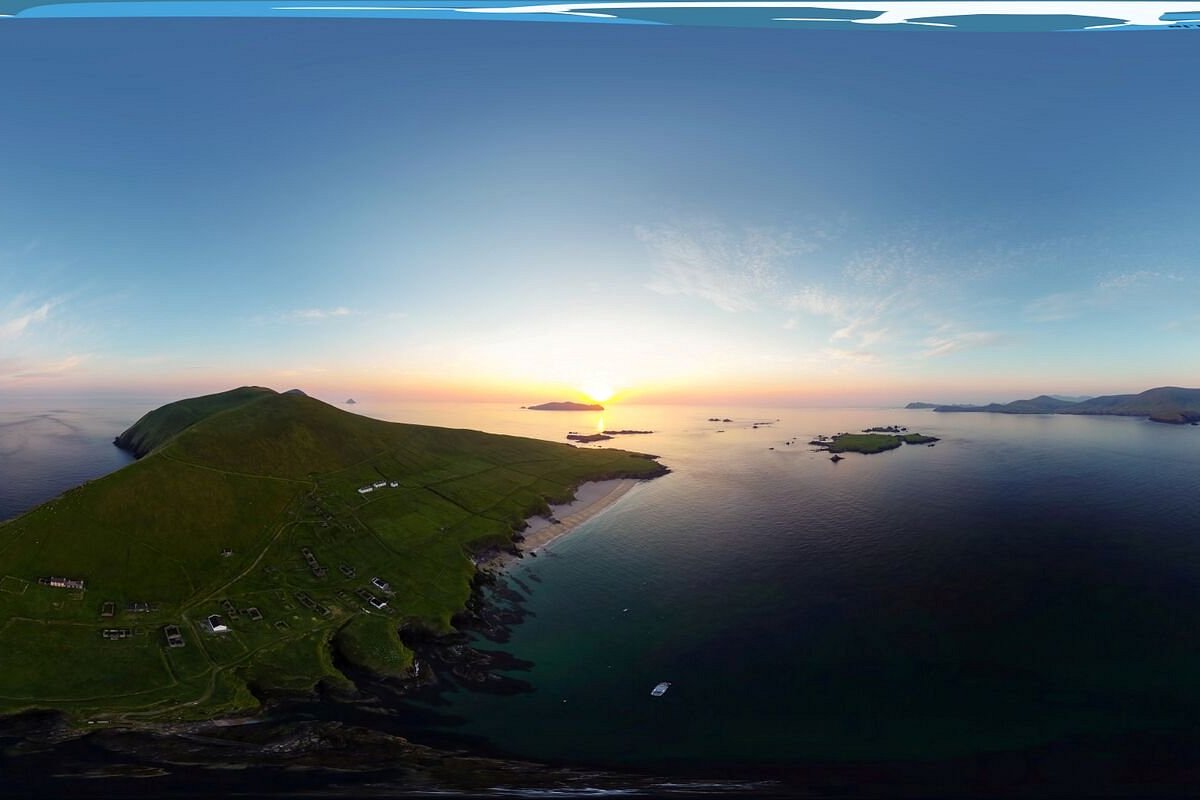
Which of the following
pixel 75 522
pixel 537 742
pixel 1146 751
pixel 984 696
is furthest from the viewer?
pixel 75 522

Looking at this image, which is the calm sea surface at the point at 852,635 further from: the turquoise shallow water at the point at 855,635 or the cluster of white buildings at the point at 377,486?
the cluster of white buildings at the point at 377,486

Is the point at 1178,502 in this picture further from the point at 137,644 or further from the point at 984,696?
the point at 137,644

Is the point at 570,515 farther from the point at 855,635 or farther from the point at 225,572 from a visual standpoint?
the point at 855,635

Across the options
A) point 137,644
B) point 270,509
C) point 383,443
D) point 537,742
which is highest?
point 383,443

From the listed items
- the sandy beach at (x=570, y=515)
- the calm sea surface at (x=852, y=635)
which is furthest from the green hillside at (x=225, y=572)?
the calm sea surface at (x=852, y=635)

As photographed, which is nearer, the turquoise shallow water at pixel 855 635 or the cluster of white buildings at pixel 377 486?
the turquoise shallow water at pixel 855 635

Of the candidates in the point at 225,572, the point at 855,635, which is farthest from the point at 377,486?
the point at 855,635

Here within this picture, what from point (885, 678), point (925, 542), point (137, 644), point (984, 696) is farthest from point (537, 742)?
point (925, 542)

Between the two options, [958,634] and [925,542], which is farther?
[925,542]
